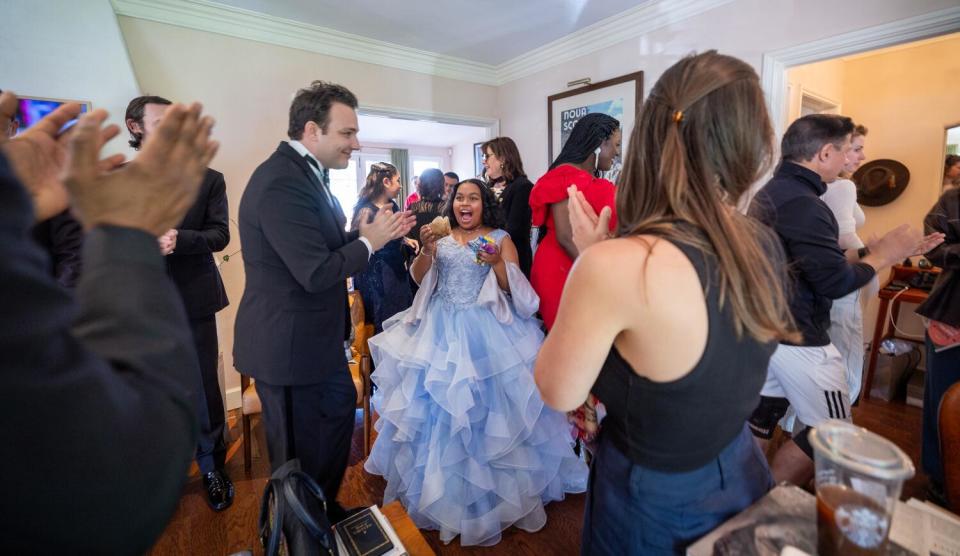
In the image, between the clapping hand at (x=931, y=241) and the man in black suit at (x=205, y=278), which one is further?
the man in black suit at (x=205, y=278)

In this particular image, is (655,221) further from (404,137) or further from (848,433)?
(404,137)

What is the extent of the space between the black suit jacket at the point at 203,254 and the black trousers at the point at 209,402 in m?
0.09

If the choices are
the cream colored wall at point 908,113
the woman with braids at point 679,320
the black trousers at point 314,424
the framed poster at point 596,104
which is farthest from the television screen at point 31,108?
the cream colored wall at point 908,113

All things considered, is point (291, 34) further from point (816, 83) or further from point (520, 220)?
point (816, 83)

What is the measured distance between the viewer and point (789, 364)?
65.4 inches

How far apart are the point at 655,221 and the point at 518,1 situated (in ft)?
9.00

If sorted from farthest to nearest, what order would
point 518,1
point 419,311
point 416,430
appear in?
1. point 518,1
2. point 419,311
3. point 416,430

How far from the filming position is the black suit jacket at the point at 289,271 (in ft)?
4.59

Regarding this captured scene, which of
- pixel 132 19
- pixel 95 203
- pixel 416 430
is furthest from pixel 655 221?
pixel 132 19

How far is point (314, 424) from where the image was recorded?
158 centimetres

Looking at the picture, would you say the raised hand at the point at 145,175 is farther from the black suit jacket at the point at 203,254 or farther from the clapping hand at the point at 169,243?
the black suit jacket at the point at 203,254

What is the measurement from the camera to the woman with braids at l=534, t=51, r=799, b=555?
27.1 inches

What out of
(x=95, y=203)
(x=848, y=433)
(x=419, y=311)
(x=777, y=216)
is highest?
(x=95, y=203)

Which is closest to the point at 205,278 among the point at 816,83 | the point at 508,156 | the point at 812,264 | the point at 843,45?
the point at 508,156
